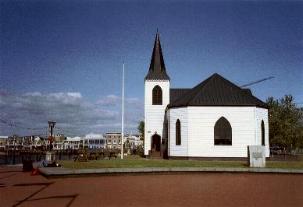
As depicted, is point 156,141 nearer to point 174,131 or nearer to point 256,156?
point 174,131

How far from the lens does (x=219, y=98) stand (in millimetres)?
39625

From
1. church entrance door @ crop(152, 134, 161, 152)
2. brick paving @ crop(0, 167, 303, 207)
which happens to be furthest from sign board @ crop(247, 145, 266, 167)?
church entrance door @ crop(152, 134, 161, 152)

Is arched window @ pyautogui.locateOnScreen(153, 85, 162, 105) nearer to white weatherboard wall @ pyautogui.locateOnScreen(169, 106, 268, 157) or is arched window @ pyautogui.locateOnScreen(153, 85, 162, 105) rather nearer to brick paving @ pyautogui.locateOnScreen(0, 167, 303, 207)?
white weatherboard wall @ pyautogui.locateOnScreen(169, 106, 268, 157)

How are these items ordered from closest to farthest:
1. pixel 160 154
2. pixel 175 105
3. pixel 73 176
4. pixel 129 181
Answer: pixel 129 181 → pixel 73 176 → pixel 175 105 → pixel 160 154

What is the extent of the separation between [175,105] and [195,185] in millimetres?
23736

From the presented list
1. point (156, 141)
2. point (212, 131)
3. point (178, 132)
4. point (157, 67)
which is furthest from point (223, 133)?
point (157, 67)

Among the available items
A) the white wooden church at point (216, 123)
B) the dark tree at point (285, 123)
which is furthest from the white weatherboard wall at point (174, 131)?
the dark tree at point (285, 123)

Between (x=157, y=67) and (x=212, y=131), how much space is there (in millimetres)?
14758

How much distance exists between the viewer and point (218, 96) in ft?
131

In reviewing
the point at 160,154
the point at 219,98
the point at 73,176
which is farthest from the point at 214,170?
the point at 160,154

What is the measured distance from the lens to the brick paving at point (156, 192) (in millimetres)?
12711

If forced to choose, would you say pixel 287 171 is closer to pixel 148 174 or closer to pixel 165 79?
pixel 148 174

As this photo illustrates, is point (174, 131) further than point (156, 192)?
Yes

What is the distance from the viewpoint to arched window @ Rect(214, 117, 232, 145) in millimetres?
38156
